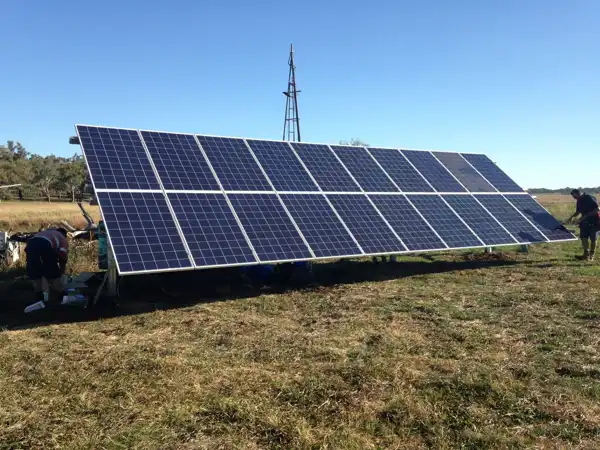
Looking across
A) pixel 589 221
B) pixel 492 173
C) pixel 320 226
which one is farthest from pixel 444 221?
pixel 492 173

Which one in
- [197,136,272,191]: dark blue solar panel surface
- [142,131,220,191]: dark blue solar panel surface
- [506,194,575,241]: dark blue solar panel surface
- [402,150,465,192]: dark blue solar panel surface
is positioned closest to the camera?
[142,131,220,191]: dark blue solar panel surface

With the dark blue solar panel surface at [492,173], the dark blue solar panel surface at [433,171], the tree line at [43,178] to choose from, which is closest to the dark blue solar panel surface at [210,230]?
the dark blue solar panel surface at [433,171]

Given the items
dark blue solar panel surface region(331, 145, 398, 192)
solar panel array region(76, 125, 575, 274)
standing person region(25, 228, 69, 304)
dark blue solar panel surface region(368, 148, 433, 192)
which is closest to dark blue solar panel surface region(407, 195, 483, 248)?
solar panel array region(76, 125, 575, 274)

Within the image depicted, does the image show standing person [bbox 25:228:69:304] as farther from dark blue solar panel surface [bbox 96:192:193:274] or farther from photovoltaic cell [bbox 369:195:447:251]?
photovoltaic cell [bbox 369:195:447:251]

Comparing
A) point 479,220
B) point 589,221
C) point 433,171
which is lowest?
point 589,221

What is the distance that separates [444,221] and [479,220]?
1602 mm

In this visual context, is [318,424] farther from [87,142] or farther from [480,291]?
[87,142]

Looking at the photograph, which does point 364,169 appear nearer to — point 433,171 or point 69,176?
point 433,171

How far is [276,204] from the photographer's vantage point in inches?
489

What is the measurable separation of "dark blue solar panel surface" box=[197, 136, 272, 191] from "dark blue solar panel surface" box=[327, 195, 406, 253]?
234 centimetres

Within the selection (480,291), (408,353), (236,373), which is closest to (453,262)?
(480,291)

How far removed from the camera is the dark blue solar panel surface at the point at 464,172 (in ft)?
57.8

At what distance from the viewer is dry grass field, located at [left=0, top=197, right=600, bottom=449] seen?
16.0 ft

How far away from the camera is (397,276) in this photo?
1394cm
